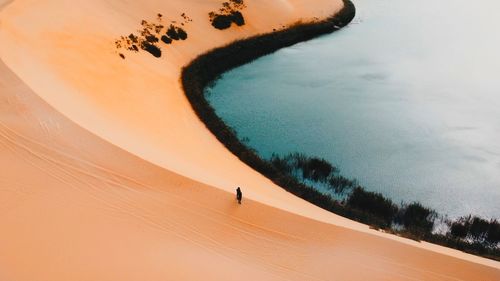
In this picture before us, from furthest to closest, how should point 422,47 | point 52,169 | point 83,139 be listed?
point 422,47
point 83,139
point 52,169

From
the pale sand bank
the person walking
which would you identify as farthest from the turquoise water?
the person walking

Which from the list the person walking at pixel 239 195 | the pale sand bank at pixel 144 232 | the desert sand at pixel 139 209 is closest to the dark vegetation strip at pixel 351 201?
the desert sand at pixel 139 209

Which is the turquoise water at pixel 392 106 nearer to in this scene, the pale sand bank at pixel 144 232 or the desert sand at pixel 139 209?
the desert sand at pixel 139 209

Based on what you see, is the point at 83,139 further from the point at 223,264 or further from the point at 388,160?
the point at 388,160

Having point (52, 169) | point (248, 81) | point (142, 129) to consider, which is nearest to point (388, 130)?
point (248, 81)

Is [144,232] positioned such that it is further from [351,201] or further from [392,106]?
[392,106]

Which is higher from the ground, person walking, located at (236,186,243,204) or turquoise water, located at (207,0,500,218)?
turquoise water, located at (207,0,500,218)

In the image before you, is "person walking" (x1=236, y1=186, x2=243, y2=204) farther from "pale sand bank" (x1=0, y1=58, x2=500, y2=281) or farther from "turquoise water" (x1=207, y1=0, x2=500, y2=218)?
"turquoise water" (x1=207, y1=0, x2=500, y2=218)
